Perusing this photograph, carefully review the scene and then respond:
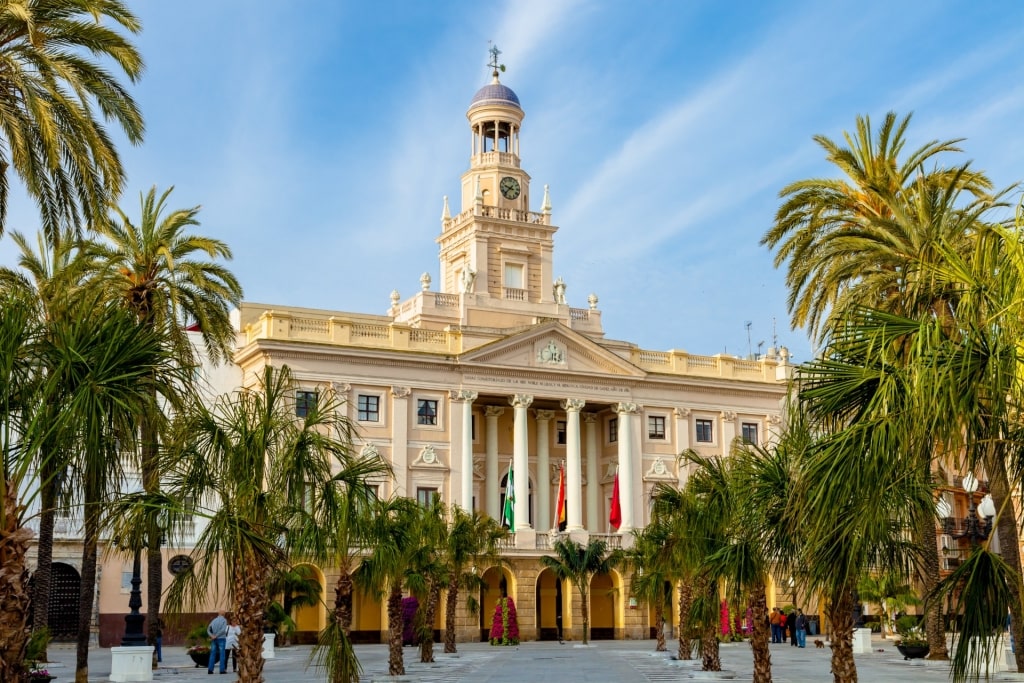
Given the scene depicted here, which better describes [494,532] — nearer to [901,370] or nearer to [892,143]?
[892,143]

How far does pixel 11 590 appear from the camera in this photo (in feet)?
47.2

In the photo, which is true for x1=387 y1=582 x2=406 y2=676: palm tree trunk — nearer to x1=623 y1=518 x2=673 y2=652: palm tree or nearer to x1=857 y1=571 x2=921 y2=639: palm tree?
x1=623 y1=518 x2=673 y2=652: palm tree

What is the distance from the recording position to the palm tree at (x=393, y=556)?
2738 centimetres

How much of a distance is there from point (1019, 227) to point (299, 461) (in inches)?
434

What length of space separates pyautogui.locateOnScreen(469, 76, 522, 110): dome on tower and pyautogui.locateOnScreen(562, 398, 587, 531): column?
17.6 m

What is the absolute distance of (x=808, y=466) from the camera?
12.1 meters

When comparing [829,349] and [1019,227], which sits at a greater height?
[1019,227]

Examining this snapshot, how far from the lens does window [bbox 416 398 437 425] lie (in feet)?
192

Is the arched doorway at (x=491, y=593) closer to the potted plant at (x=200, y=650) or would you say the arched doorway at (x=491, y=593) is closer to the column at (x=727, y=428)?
the column at (x=727, y=428)

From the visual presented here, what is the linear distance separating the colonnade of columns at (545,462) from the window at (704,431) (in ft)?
15.1

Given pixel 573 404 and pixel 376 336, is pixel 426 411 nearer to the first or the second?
pixel 376 336

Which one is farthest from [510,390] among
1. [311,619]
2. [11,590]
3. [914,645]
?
[11,590]

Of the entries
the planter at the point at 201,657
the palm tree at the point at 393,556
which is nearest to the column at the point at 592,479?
the planter at the point at 201,657

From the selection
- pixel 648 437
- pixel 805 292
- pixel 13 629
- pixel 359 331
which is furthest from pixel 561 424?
pixel 13 629
